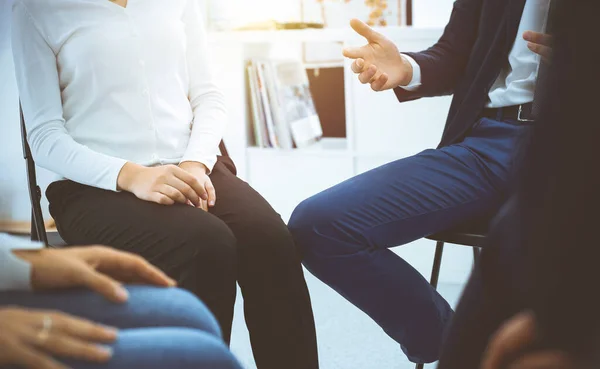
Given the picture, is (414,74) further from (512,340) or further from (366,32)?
(512,340)

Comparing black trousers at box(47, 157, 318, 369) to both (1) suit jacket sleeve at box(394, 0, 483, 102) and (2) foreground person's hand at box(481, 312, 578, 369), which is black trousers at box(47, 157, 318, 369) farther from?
(2) foreground person's hand at box(481, 312, 578, 369)

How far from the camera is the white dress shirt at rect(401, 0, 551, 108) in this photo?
4.48ft

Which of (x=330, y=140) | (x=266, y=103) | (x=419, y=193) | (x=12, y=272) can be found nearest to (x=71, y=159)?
(x=12, y=272)

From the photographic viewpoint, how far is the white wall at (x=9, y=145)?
2.02 m

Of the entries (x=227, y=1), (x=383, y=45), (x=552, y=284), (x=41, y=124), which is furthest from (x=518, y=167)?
(x=227, y=1)

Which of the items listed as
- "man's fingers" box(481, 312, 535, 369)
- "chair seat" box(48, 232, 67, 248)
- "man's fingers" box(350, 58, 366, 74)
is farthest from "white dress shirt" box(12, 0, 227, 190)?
"man's fingers" box(481, 312, 535, 369)

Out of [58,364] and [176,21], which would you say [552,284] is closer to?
[58,364]

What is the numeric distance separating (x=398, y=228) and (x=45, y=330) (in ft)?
2.56

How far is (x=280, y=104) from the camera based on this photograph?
7.88ft

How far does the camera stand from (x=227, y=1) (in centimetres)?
254

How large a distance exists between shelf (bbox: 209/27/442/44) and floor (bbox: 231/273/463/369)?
874mm

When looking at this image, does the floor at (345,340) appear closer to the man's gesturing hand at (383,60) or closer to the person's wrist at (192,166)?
the man's gesturing hand at (383,60)

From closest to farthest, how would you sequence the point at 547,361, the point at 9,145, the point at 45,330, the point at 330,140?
1. the point at 547,361
2. the point at 45,330
3. the point at 9,145
4. the point at 330,140

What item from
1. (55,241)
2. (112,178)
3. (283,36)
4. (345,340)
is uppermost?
(283,36)
